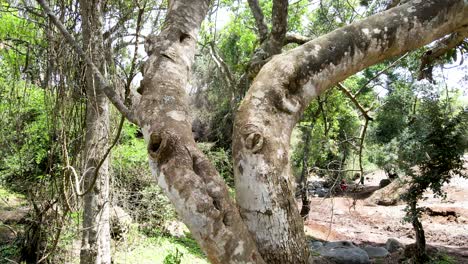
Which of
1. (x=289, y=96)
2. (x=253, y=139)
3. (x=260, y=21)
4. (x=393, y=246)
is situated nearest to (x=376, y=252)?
(x=393, y=246)

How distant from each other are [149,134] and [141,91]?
1.09 feet

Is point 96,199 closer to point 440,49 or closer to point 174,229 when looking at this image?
point 440,49

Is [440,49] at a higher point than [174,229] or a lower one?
higher

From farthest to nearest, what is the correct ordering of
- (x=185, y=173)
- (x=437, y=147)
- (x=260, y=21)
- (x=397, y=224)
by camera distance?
1. (x=397, y=224)
2. (x=437, y=147)
3. (x=260, y=21)
4. (x=185, y=173)

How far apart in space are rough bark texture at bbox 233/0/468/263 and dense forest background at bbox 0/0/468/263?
42 cm

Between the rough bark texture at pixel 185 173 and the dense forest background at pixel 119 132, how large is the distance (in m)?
0.17

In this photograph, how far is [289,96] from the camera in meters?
2.02

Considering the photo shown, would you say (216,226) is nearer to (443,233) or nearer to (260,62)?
(260,62)

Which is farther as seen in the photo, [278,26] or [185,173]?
[278,26]

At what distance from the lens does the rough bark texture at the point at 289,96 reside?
5.47 feet

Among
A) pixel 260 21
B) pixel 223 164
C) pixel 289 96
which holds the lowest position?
pixel 289 96

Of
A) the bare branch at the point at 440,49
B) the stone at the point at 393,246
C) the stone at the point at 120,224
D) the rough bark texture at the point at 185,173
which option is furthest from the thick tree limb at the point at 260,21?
the stone at the point at 393,246

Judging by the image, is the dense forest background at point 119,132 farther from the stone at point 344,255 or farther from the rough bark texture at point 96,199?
the stone at point 344,255

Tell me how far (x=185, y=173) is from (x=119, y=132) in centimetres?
82
